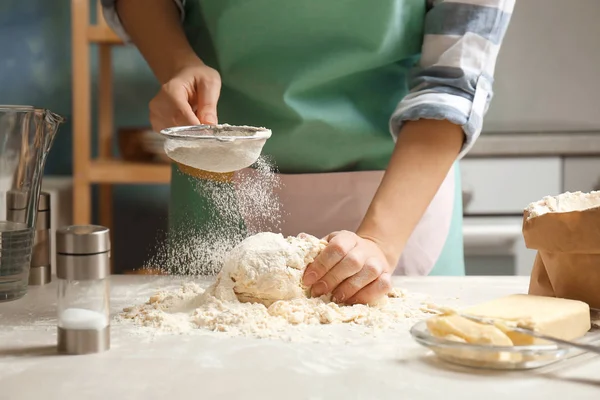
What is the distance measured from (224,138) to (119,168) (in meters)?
1.19

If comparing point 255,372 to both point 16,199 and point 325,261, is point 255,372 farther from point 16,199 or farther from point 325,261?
point 16,199

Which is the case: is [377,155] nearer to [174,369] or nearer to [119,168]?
[174,369]

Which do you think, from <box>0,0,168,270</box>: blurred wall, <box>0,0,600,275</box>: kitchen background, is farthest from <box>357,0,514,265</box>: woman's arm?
<box>0,0,168,270</box>: blurred wall

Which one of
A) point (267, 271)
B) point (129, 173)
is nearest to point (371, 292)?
point (267, 271)

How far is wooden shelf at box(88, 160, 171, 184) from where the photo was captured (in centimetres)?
202

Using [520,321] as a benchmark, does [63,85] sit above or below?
above

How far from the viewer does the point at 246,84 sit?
3.94ft

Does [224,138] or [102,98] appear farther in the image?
[102,98]

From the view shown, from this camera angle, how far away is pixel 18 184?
3.16ft

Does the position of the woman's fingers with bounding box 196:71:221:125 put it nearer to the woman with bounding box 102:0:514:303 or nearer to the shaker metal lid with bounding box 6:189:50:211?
the woman with bounding box 102:0:514:303

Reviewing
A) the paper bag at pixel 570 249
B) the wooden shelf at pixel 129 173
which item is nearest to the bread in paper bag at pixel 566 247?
the paper bag at pixel 570 249

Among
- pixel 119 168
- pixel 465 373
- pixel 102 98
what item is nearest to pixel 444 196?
pixel 465 373

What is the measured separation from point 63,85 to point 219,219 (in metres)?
1.23

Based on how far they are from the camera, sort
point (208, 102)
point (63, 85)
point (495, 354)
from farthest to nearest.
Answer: point (63, 85) → point (208, 102) → point (495, 354)
